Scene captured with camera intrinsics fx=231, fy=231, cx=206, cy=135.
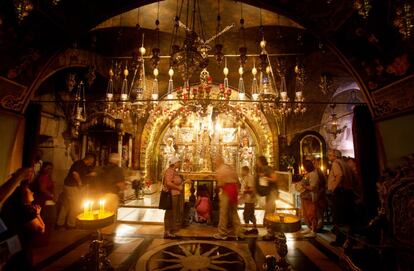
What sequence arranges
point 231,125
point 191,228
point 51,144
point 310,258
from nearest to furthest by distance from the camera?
point 310,258, point 191,228, point 51,144, point 231,125

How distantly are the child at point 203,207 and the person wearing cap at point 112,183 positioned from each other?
7.45ft

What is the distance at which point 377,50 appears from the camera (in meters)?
3.68

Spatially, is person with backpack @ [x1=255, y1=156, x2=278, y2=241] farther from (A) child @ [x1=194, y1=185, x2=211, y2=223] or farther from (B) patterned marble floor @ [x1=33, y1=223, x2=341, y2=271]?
(A) child @ [x1=194, y1=185, x2=211, y2=223]

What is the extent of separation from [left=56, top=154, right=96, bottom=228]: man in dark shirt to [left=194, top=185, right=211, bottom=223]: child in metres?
2.76

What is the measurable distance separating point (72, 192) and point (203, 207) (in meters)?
3.21

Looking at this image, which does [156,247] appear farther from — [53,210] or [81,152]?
[81,152]

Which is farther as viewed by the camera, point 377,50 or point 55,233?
point 55,233

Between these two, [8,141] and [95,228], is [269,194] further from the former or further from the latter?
[8,141]

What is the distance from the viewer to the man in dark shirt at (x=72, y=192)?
17.9ft

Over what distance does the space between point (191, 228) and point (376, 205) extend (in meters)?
3.95

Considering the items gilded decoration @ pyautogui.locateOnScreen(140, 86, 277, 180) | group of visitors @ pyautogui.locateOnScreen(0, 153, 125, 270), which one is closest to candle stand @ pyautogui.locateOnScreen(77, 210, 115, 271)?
group of visitors @ pyautogui.locateOnScreen(0, 153, 125, 270)

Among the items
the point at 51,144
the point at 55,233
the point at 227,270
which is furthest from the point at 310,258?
the point at 51,144

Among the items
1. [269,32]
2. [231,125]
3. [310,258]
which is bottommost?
[310,258]

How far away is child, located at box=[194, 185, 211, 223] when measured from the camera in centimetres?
613
